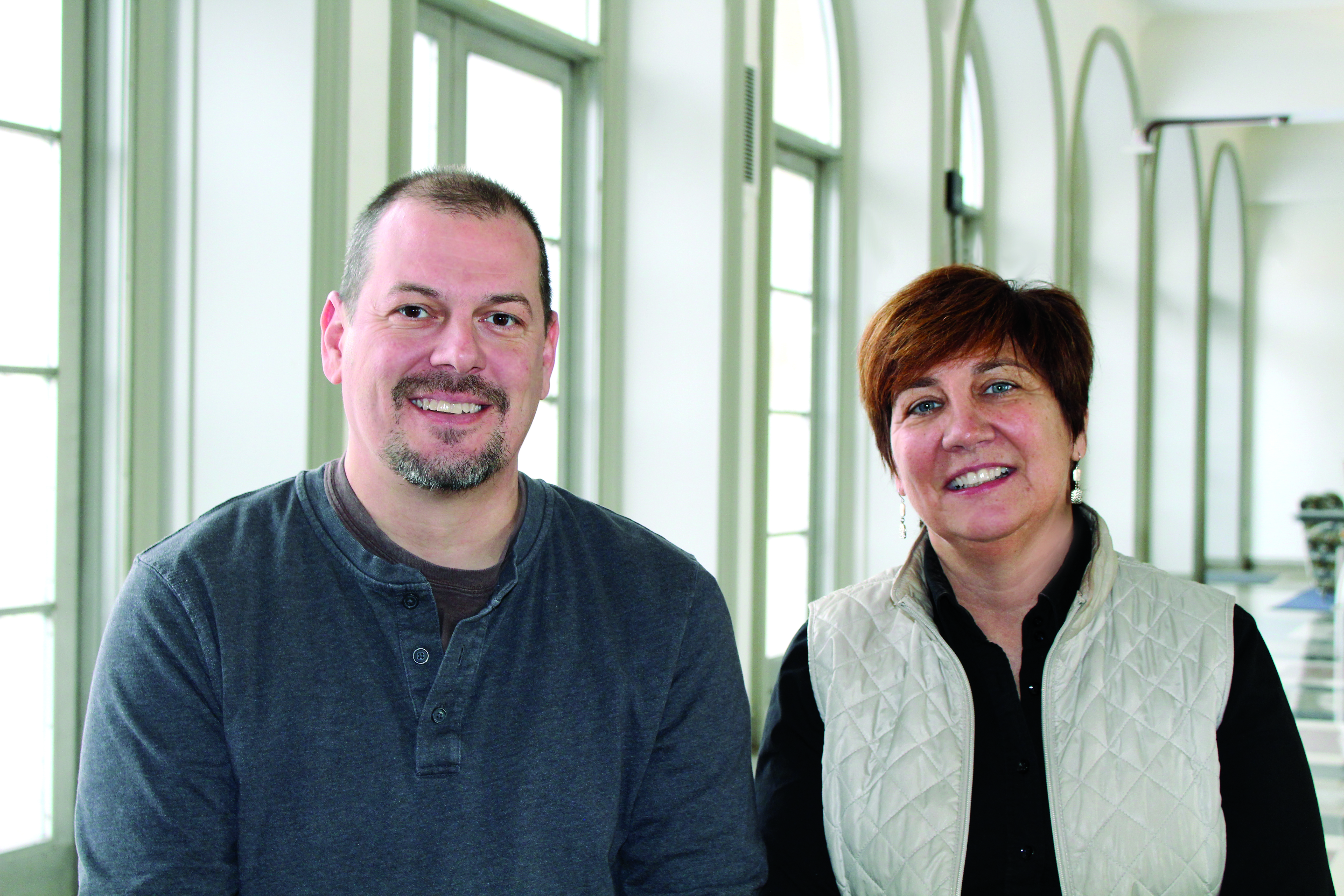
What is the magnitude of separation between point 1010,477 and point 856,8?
14.6 ft

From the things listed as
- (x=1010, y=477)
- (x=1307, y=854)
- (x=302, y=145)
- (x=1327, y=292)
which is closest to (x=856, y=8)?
(x=302, y=145)

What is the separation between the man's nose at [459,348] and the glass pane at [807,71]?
12.5 ft

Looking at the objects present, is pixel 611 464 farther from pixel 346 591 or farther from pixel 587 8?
pixel 346 591

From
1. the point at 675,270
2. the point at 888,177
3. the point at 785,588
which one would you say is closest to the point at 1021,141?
the point at 888,177

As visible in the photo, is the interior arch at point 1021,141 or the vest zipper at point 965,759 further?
the interior arch at point 1021,141

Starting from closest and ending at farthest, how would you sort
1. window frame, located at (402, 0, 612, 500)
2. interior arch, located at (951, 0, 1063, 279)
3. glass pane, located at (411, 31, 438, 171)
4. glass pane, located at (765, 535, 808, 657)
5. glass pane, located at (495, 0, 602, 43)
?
glass pane, located at (411, 31, 438, 171), glass pane, located at (495, 0, 602, 43), window frame, located at (402, 0, 612, 500), glass pane, located at (765, 535, 808, 657), interior arch, located at (951, 0, 1063, 279)

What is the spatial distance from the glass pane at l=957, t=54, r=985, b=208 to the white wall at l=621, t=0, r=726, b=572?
3580 millimetres

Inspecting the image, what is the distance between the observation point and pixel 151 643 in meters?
1.45

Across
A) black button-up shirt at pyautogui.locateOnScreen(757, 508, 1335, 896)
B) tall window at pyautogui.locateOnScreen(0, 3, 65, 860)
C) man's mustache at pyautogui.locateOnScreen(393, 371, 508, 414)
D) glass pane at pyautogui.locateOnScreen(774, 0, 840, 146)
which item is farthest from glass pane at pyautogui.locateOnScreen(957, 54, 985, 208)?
man's mustache at pyautogui.locateOnScreen(393, 371, 508, 414)

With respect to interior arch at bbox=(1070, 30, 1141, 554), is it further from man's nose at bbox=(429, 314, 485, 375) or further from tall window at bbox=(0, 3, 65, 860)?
man's nose at bbox=(429, 314, 485, 375)

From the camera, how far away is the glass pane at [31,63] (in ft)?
8.02

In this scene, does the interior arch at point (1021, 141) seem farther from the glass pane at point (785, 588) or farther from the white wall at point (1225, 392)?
the white wall at point (1225, 392)

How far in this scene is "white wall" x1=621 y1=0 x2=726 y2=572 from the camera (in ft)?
13.0

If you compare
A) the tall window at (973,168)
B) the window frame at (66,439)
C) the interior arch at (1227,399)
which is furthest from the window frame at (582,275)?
the interior arch at (1227,399)
